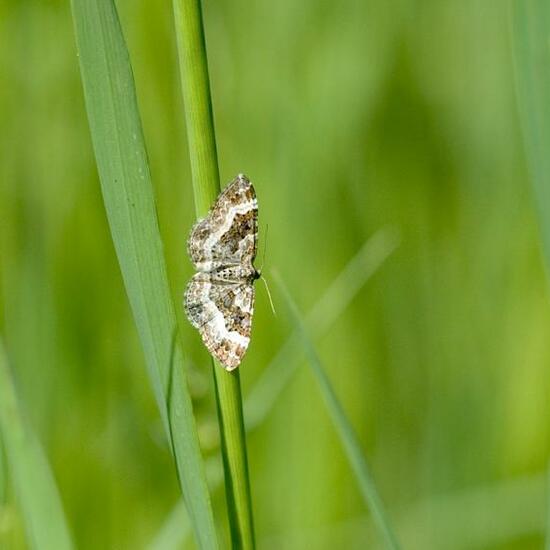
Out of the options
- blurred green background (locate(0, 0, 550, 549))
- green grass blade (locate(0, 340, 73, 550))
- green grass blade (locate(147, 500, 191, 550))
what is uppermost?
blurred green background (locate(0, 0, 550, 549))

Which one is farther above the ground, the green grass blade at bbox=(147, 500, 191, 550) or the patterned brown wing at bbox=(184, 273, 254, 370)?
the patterned brown wing at bbox=(184, 273, 254, 370)

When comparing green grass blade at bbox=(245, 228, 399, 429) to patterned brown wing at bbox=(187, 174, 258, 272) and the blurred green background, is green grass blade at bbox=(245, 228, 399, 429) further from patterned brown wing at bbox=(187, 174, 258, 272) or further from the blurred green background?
the blurred green background

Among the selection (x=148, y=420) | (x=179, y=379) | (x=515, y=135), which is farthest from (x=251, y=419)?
(x=515, y=135)

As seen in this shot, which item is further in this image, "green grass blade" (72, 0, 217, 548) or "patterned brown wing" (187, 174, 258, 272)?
"patterned brown wing" (187, 174, 258, 272)

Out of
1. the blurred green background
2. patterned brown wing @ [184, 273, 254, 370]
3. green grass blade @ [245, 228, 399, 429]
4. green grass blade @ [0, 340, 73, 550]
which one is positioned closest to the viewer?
green grass blade @ [0, 340, 73, 550]

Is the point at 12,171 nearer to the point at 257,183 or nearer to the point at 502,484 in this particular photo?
the point at 257,183

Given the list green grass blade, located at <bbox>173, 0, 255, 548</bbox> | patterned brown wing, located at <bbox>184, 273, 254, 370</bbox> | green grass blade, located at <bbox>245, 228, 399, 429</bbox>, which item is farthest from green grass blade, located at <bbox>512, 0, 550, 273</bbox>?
green grass blade, located at <bbox>245, 228, 399, 429</bbox>

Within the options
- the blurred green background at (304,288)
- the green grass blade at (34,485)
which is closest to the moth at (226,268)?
the green grass blade at (34,485)
